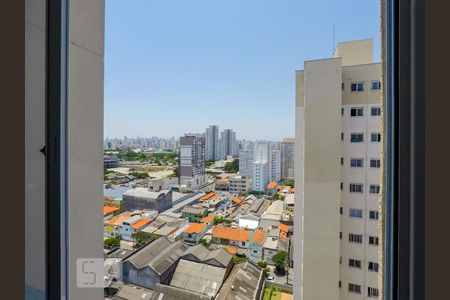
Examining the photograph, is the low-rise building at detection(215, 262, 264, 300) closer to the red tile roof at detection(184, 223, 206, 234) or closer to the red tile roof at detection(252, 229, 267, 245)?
the red tile roof at detection(252, 229, 267, 245)

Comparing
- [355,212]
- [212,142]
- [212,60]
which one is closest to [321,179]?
[355,212]

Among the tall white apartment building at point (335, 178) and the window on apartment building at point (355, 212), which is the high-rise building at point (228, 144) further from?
the window on apartment building at point (355, 212)

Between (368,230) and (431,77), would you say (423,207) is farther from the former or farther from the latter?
(368,230)

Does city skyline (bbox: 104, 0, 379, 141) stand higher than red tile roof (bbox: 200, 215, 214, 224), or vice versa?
city skyline (bbox: 104, 0, 379, 141)

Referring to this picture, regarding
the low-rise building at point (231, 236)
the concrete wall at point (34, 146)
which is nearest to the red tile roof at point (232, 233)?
the low-rise building at point (231, 236)

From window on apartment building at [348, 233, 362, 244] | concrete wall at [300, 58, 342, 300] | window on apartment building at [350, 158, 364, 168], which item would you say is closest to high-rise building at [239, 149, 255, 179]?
concrete wall at [300, 58, 342, 300]

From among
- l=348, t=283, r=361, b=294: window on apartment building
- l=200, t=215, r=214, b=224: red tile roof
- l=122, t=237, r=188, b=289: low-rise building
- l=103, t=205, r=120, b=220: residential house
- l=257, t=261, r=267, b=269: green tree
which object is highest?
l=103, t=205, r=120, b=220: residential house

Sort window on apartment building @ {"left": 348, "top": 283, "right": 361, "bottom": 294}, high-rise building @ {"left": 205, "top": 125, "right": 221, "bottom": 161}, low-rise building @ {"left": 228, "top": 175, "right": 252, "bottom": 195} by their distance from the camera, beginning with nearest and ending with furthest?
low-rise building @ {"left": 228, "top": 175, "right": 252, "bottom": 195}
high-rise building @ {"left": 205, "top": 125, "right": 221, "bottom": 161}
window on apartment building @ {"left": 348, "top": 283, "right": 361, "bottom": 294}
